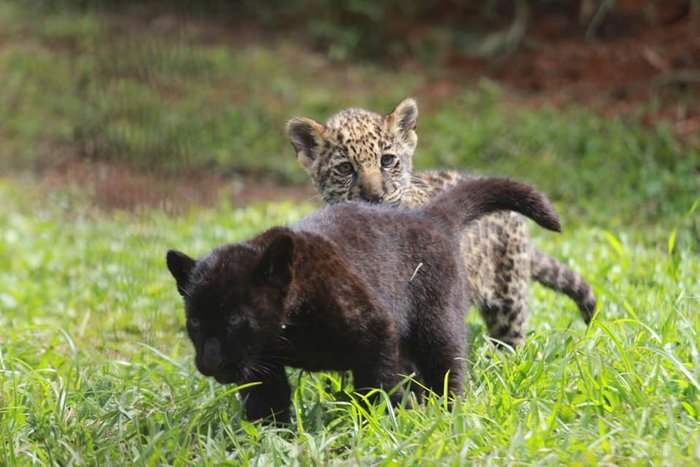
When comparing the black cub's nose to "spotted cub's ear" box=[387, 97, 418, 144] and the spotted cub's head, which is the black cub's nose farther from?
"spotted cub's ear" box=[387, 97, 418, 144]

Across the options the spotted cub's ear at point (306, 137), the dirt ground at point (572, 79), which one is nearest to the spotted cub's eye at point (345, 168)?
the spotted cub's ear at point (306, 137)

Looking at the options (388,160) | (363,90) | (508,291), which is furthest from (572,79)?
(508,291)

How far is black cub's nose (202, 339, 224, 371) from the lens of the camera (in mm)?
4801

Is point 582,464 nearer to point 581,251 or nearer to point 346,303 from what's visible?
point 346,303

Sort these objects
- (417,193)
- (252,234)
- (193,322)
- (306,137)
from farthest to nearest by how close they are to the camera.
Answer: (252,234) → (306,137) → (417,193) → (193,322)

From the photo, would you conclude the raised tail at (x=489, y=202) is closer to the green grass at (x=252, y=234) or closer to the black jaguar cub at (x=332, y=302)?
the black jaguar cub at (x=332, y=302)

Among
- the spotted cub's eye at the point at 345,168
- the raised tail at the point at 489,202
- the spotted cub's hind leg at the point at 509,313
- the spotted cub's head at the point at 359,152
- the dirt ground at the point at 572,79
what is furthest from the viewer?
the dirt ground at the point at 572,79

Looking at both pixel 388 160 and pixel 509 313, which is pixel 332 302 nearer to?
pixel 509 313

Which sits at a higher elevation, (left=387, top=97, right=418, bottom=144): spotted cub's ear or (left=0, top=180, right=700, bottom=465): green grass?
(left=387, top=97, right=418, bottom=144): spotted cub's ear

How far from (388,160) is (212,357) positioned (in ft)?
8.01

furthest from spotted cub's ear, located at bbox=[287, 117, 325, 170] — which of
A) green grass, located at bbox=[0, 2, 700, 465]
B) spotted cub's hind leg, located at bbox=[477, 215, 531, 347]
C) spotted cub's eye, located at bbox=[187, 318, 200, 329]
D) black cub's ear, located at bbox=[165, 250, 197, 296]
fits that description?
spotted cub's eye, located at bbox=[187, 318, 200, 329]

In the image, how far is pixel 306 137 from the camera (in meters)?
7.23

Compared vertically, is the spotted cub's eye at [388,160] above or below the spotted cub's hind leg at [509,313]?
above

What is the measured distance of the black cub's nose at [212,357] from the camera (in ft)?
15.8
